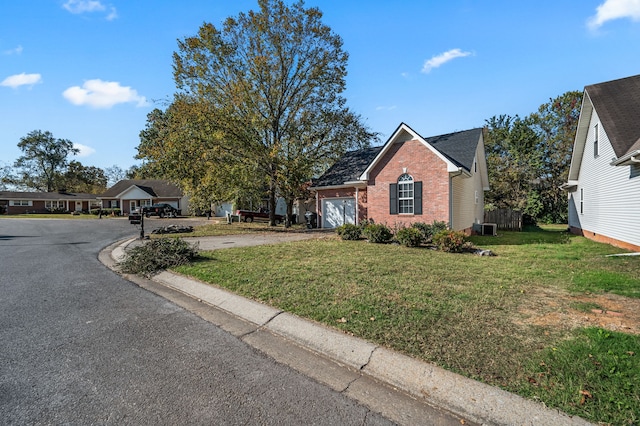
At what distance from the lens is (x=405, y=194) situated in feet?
47.4

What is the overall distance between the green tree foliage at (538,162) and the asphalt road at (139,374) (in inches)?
1131

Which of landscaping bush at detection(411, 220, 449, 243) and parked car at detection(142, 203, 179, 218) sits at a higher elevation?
parked car at detection(142, 203, 179, 218)

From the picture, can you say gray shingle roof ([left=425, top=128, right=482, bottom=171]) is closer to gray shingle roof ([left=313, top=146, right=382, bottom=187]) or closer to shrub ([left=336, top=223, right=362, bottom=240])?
gray shingle roof ([left=313, top=146, right=382, bottom=187])

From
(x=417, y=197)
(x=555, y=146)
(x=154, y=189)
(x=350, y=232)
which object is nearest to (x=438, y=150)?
(x=417, y=197)

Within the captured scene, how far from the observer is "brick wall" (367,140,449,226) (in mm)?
13383

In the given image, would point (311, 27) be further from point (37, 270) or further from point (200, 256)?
point (37, 270)

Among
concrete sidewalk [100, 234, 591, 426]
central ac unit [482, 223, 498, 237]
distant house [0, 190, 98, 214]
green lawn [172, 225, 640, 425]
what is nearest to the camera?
concrete sidewalk [100, 234, 591, 426]

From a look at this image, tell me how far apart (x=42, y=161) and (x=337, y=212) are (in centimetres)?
7161

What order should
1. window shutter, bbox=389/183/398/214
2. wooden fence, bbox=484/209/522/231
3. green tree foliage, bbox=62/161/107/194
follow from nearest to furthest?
1. window shutter, bbox=389/183/398/214
2. wooden fence, bbox=484/209/522/231
3. green tree foliage, bbox=62/161/107/194

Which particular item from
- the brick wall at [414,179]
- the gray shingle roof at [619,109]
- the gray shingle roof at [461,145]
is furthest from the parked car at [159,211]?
the gray shingle roof at [619,109]

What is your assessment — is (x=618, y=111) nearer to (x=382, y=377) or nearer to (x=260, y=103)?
(x=382, y=377)

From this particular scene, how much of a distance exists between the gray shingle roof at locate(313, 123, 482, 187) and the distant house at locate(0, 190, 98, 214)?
51557 millimetres

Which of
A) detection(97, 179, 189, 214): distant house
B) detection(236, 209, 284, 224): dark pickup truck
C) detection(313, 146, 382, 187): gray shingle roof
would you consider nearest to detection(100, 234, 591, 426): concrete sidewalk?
detection(313, 146, 382, 187): gray shingle roof

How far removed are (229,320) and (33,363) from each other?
218 centimetres
